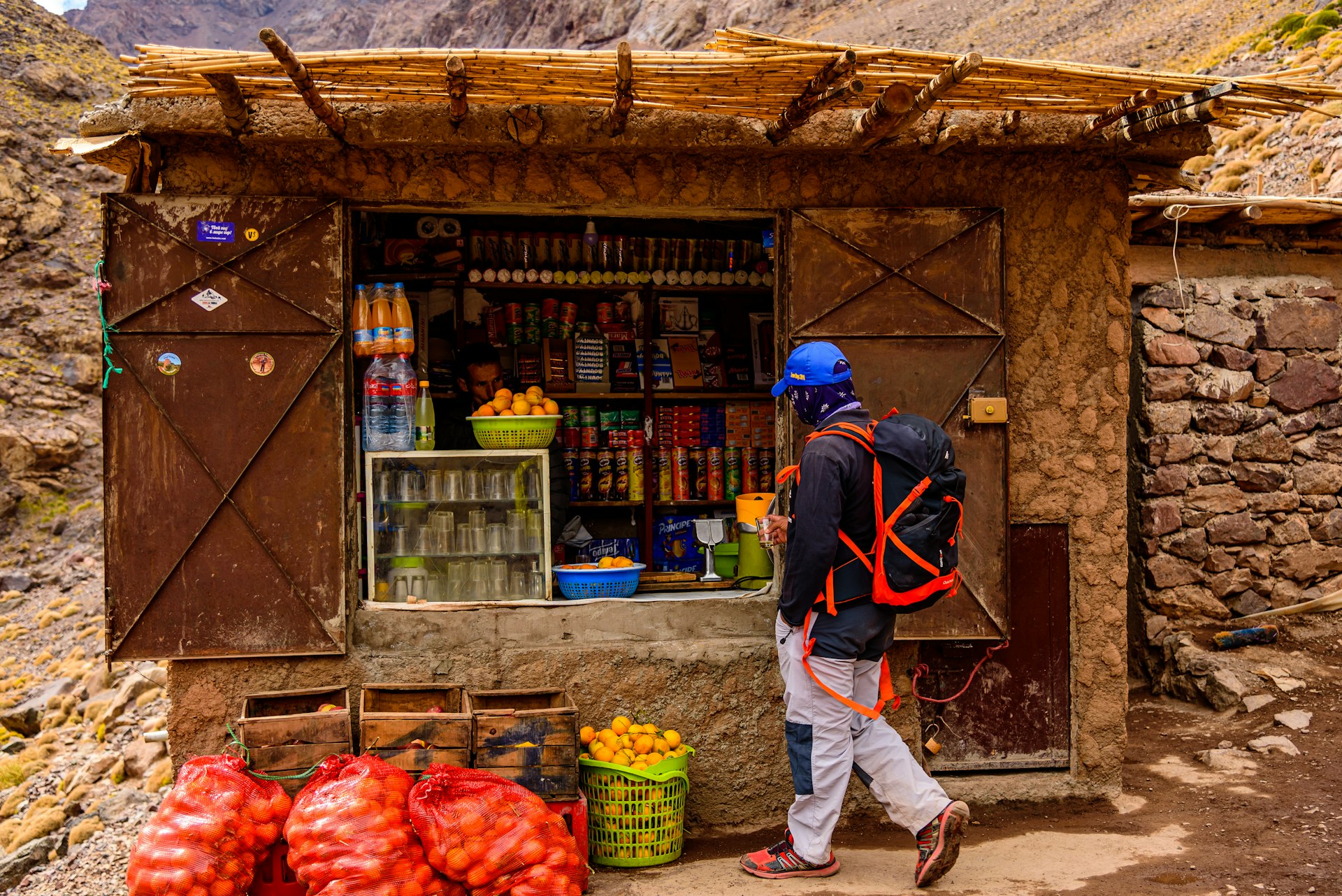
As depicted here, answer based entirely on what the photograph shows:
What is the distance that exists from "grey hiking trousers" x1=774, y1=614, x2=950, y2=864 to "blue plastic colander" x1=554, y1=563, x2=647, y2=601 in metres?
1.27

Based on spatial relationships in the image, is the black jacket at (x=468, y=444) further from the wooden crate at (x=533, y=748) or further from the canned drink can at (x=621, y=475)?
the wooden crate at (x=533, y=748)

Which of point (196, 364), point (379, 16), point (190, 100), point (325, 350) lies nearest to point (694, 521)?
point (325, 350)

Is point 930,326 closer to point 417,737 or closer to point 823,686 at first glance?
point 823,686

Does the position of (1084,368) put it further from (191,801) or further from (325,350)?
(191,801)

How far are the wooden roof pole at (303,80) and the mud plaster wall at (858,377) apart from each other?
43cm

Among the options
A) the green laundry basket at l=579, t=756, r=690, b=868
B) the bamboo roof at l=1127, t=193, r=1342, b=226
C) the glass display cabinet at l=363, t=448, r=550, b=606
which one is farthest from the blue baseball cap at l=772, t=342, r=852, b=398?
the bamboo roof at l=1127, t=193, r=1342, b=226

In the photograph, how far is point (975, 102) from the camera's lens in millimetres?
4637

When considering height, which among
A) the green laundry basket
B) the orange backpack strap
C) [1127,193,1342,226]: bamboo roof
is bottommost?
the green laundry basket

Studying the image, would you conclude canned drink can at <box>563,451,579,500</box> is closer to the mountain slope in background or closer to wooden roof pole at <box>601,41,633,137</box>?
wooden roof pole at <box>601,41,633,137</box>

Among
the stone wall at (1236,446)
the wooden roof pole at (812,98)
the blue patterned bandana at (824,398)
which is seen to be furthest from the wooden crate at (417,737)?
the stone wall at (1236,446)

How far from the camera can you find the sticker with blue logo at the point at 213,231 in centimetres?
456

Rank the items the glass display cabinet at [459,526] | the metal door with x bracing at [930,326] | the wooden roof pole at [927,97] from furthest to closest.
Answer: the glass display cabinet at [459,526] → the metal door with x bracing at [930,326] → the wooden roof pole at [927,97]

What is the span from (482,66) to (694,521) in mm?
3093

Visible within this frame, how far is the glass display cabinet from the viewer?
5.08 m
